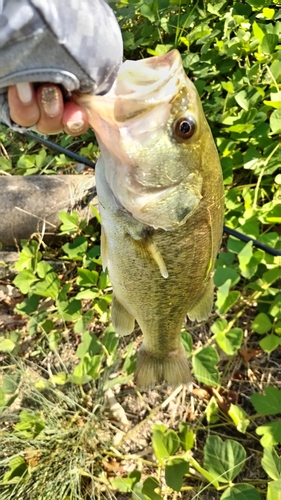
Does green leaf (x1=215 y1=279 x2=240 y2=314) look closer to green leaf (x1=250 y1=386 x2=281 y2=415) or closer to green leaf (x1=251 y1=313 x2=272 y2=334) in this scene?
green leaf (x1=251 y1=313 x2=272 y2=334)

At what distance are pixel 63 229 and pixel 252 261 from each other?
3.51 feet

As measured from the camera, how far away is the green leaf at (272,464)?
6.02 feet

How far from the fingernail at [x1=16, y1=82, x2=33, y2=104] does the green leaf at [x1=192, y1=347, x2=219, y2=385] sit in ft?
4.78

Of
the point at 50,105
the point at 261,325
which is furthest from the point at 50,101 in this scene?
the point at 261,325

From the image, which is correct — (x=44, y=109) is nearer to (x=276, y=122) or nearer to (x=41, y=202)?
(x=276, y=122)

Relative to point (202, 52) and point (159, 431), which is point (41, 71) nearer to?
point (159, 431)

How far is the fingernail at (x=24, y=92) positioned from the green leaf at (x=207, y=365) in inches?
57.4

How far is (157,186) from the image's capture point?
4.20 ft

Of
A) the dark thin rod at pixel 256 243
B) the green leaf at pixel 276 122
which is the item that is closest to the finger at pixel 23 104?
the dark thin rod at pixel 256 243

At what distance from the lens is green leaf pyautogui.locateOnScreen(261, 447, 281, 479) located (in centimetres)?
184

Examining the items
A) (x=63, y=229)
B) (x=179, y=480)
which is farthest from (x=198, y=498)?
(x=63, y=229)

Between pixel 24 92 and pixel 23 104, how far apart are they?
0.08 feet

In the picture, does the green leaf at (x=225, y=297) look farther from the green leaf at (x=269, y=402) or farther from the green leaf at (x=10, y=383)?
the green leaf at (x=10, y=383)

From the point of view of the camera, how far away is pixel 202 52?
3010 mm
